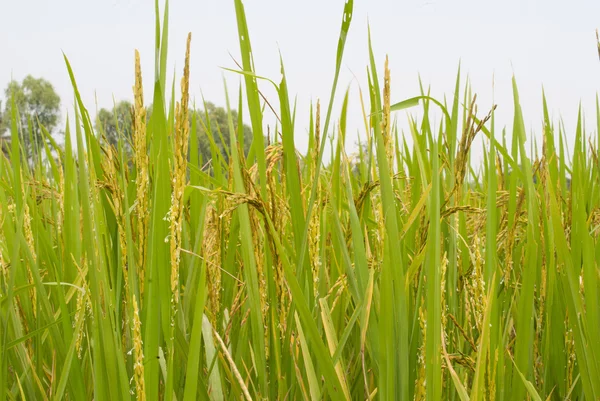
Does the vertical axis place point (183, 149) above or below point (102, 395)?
above

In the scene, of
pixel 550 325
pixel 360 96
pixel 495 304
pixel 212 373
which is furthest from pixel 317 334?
pixel 550 325

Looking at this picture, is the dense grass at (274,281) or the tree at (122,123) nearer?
the dense grass at (274,281)

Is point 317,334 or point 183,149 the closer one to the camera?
point 183,149

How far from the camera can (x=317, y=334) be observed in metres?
0.81

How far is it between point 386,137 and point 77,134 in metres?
0.51

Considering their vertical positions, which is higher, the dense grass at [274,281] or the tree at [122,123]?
the tree at [122,123]

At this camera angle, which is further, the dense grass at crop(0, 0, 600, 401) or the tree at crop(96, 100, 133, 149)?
the tree at crop(96, 100, 133, 149)

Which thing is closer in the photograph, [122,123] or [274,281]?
[274,281]

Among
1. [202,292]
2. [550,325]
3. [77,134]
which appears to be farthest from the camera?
[550,325]

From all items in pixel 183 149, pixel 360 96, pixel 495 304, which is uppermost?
pixel 360 96

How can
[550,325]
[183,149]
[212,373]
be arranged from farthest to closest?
[550,325] → [212,373] → [183,149]

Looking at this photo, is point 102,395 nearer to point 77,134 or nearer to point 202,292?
point 202,292

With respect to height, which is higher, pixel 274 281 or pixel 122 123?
pixel 122 123

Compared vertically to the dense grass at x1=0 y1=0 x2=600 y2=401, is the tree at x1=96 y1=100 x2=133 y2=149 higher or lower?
higher
